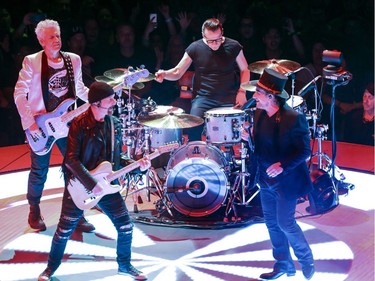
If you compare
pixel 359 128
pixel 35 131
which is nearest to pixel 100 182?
pixel 35 131

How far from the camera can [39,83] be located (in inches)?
232

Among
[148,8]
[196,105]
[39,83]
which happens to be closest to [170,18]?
[148,8]

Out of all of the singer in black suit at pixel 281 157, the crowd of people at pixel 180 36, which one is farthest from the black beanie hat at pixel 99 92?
the crowd of people at pixel 180 36

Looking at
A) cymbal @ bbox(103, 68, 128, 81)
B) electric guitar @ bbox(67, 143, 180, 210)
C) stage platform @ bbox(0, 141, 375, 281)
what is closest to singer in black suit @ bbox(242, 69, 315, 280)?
stage platform @ bbox(0, 141, 375, 281)

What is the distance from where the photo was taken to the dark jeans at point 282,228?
4828mm

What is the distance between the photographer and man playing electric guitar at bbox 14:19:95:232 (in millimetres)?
5848

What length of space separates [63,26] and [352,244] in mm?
5870

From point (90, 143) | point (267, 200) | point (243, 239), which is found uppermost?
point (90, 143)

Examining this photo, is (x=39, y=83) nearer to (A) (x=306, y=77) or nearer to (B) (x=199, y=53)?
(B) (x=199, y=53)

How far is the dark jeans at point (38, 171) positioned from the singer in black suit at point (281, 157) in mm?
2000

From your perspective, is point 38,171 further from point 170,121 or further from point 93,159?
point 93,159

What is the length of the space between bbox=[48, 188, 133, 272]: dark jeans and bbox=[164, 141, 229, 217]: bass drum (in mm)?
1531

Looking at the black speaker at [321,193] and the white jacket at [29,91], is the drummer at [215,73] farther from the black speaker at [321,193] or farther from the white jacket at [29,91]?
the white jacket at [29,91]

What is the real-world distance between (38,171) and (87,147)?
1492mm
